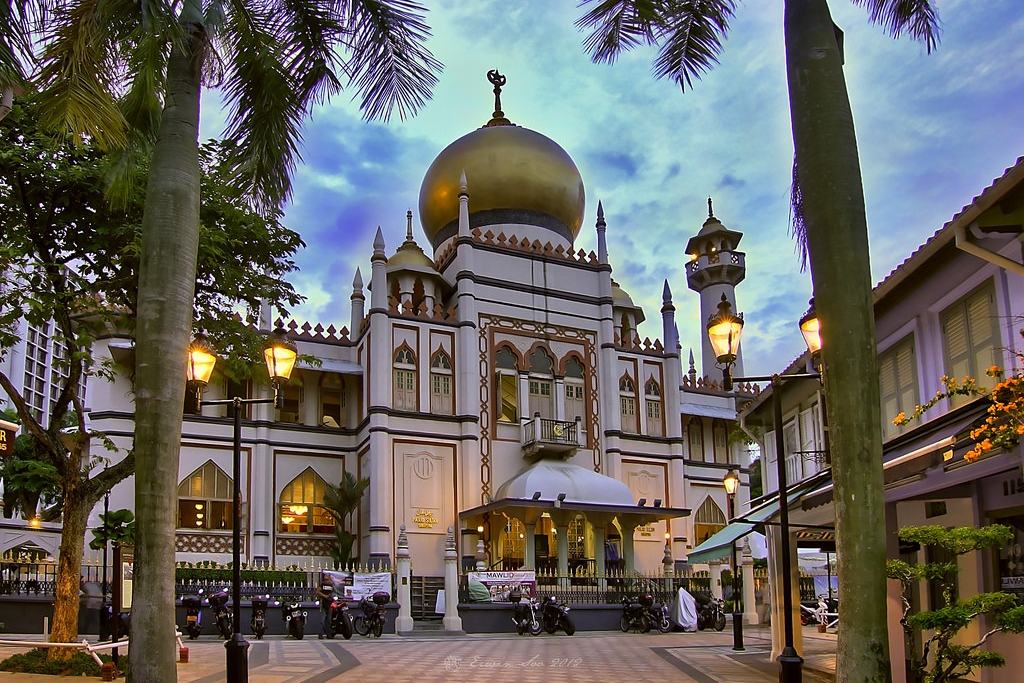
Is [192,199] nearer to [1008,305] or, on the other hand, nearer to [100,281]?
[100,281]

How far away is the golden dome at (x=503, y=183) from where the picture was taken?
38.3m

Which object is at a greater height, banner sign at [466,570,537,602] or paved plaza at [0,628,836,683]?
banner sign at [466,570,537,602]

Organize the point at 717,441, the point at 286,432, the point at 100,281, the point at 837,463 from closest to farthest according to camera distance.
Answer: the point at 837,463 < the point at 100,281 < the point at 286,432 < the point at 717,441

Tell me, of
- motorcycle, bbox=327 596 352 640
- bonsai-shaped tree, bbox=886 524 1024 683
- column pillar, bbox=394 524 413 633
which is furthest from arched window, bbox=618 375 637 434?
bonsai-shaped tree, bbox=886 524 1024 683

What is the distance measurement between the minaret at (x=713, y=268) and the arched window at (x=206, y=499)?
853 inches

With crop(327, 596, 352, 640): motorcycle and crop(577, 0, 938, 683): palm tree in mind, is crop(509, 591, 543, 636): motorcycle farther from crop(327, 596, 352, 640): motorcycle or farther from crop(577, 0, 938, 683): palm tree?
crop(577, 0, 938, 683): palm tree

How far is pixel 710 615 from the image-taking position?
28.6 m

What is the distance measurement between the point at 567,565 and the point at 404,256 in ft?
41.3

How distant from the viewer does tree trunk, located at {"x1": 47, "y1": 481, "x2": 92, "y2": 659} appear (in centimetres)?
1434

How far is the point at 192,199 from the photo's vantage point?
9.75 meters

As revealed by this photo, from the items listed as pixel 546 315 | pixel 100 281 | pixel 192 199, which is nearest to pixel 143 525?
pixel 192 199

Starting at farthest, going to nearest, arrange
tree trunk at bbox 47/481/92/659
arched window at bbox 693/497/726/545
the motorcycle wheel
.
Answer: arched window at bbox 693/497/726/545 → the motorcycle wheel → tree trunk at bbox 47/481/92/659

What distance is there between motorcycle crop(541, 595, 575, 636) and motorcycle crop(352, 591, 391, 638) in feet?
13.6

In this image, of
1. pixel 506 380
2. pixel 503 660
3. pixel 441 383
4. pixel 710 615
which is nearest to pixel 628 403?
pixel 506 380
